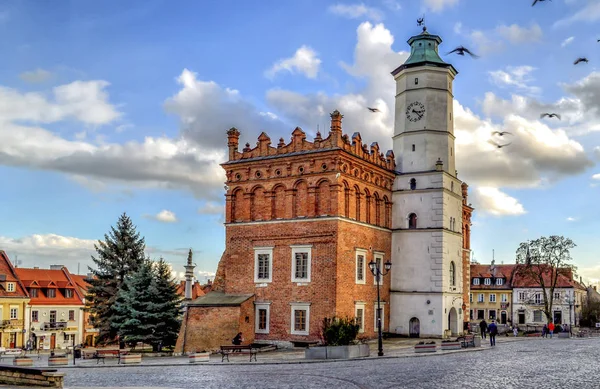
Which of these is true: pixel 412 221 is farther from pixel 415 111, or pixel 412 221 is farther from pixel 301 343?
pixel 301 343

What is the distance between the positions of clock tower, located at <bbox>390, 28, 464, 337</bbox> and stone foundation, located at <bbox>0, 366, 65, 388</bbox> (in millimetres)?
28657

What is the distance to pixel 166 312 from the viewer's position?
1724 inches

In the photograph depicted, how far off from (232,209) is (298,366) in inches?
682

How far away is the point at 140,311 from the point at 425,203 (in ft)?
63.9

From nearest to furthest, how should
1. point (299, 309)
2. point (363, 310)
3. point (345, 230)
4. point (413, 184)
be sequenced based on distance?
1. point (299, 309)
2. point (345, 230)
3. point (363, 310)
4. point (413, 184)

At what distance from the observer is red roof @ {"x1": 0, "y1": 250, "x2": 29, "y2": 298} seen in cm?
6662

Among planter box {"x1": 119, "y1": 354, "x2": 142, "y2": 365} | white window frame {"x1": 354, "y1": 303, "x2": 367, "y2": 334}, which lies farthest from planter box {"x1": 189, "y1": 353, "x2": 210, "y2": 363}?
white window frame {"x1": 354, "y1": 303, "x2": 367, "y2": 334}

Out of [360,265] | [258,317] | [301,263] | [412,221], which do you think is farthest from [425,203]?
[258,317]

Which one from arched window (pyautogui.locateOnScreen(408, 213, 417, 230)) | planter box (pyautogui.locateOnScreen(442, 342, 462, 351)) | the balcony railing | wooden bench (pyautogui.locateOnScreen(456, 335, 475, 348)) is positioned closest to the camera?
planter box (pyautogui.locateOnScreen(442, 342, 462, 351))

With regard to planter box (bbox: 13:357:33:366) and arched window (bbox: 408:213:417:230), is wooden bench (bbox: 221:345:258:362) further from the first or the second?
arched window (bbox: 408:213:417:230)

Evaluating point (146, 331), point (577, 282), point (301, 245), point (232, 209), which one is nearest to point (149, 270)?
point (146, 331)

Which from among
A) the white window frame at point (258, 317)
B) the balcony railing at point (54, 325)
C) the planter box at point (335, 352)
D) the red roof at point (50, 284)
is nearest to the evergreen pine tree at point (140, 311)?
the white window frame at point (258, 317)

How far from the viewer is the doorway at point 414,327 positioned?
44.1 m

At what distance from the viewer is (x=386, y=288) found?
44844 mm
